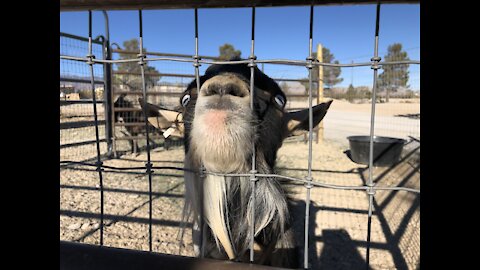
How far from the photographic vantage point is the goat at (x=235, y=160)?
5.44 ft

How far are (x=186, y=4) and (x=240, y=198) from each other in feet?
3.94

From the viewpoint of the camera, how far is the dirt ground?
3.43 metres

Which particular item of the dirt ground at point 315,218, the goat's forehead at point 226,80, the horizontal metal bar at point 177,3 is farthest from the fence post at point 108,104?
the horizontal metal bar at point 177,3

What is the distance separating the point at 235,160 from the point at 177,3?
2.65 feet

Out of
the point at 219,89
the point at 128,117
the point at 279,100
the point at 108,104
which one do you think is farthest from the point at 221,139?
the point at 128,117

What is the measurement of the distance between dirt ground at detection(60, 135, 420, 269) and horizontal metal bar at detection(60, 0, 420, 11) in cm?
137

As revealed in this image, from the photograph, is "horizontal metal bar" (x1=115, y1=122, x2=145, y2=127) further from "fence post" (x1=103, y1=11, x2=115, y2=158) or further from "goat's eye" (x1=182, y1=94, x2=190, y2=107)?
"goat's eye" (x1=182, y1=94, x2=190, y2=107)

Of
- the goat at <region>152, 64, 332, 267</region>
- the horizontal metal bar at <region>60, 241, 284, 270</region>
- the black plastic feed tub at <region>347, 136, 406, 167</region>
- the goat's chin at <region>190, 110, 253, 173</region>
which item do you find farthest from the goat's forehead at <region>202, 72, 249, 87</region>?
the black plastic feed tub at <region>347, 136, 406, 167</region>

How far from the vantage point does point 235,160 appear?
1703mm
